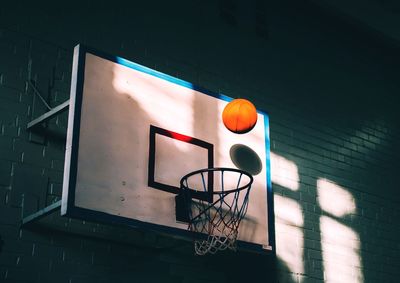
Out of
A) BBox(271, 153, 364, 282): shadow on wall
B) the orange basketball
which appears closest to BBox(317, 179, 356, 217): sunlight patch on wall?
BBox(271, 153, 364, 282): shadow on wall

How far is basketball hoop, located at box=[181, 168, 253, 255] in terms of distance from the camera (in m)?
4.45

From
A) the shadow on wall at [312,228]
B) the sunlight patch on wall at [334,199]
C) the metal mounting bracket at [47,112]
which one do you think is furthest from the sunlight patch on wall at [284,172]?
the metal mounting bracket at [47,112]

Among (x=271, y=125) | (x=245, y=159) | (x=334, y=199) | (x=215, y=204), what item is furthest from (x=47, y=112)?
(x=334, y=199)

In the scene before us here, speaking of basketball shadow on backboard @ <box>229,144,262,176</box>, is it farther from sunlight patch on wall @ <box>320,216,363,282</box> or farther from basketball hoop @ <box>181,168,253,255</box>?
sunlight patch on wall @ <box>320,216,363,282</box>

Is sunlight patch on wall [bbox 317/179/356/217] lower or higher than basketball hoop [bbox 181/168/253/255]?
higher

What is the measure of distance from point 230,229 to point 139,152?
2.98 ft

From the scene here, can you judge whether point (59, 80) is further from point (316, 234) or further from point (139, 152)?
point (316, 234)

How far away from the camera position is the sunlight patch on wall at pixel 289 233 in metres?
5.76

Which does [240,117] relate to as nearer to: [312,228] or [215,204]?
[215,204]

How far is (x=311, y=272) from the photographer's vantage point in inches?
233

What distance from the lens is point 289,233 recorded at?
5.88 meters

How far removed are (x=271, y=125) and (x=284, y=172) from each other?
1.67ft

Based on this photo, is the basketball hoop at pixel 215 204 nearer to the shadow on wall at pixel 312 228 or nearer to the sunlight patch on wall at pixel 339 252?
the shadow on wall at pixel 312 228

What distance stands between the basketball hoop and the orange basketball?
34 cm
